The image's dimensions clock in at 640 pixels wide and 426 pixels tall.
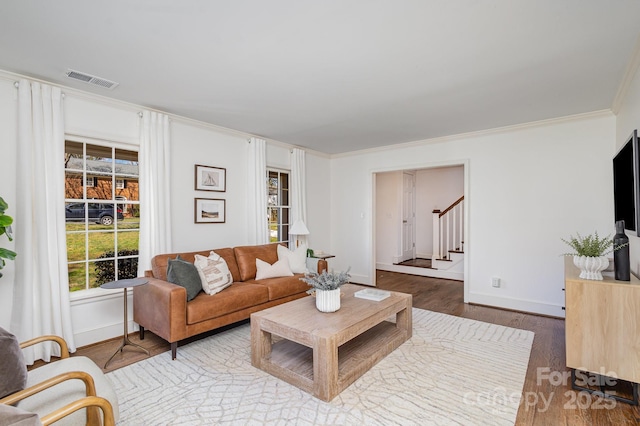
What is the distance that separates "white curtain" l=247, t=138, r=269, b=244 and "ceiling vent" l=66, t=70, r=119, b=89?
1965 millimetres

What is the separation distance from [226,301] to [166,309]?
0.55m

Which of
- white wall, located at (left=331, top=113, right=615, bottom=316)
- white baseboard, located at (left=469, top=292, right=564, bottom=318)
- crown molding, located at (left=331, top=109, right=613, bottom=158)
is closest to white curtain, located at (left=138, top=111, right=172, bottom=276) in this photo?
crown molding, located at (left=331, top=109, right=613, bottom=158)

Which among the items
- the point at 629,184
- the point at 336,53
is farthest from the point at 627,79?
the point at 336,53

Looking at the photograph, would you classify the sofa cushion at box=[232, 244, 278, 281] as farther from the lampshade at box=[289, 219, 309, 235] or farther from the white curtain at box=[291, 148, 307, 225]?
the white curtain at box=[291, 148, 307, 225]

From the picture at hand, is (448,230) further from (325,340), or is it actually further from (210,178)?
(325,340)

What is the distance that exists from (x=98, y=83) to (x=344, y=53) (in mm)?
2274

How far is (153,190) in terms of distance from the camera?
3465mm

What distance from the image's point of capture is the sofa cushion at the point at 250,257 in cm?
388

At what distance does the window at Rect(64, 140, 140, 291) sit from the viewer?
3.12m

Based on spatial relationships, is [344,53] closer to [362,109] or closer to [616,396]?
[362,109]

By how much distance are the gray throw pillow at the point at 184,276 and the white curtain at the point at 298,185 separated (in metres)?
2.37

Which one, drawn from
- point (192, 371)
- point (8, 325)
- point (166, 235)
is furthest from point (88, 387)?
point (166, 235)

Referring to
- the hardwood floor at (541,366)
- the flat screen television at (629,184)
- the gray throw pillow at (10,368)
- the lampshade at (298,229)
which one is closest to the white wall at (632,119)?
the flat screen television at (629,184)

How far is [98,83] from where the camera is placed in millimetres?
2834
